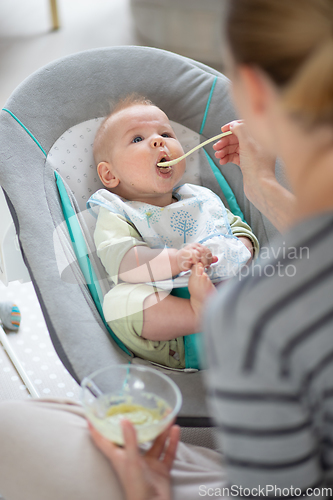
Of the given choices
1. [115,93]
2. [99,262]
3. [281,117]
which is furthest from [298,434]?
[115,93]

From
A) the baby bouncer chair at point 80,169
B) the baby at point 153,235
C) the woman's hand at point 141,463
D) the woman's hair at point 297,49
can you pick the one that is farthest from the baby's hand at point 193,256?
the woman's hair at point 297,49

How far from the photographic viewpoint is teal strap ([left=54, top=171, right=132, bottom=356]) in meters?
1.23

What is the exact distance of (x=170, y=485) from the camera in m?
0.75

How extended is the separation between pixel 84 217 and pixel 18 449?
69cm

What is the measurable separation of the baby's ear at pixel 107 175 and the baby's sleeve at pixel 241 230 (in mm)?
355

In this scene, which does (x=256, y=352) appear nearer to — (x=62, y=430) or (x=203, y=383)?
(x=62, y=430)

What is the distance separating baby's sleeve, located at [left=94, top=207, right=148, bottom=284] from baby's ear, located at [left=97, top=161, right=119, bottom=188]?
0.12 metres

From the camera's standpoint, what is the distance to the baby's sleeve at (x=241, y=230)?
1375 millimetres

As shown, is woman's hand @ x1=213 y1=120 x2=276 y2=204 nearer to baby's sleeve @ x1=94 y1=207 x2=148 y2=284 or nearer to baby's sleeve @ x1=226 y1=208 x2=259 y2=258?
baby's sleeve @ x1=226 y1=208 x2=259 y2=258

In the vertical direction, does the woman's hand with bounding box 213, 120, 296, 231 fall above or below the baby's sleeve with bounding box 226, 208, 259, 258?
above

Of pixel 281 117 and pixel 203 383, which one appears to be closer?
pixel 281 117

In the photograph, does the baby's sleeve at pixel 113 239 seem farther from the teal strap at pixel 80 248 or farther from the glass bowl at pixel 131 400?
the glass bowl at pixel 131 400

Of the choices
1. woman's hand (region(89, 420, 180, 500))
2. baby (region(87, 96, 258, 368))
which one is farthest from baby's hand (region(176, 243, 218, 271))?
woman's hand (region(89, 420, 180, 500))

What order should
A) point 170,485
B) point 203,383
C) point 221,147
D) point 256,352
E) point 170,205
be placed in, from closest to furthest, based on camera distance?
point 256,352 < point 170,485 < point 203,383 < point 221,147 < point 170,205
